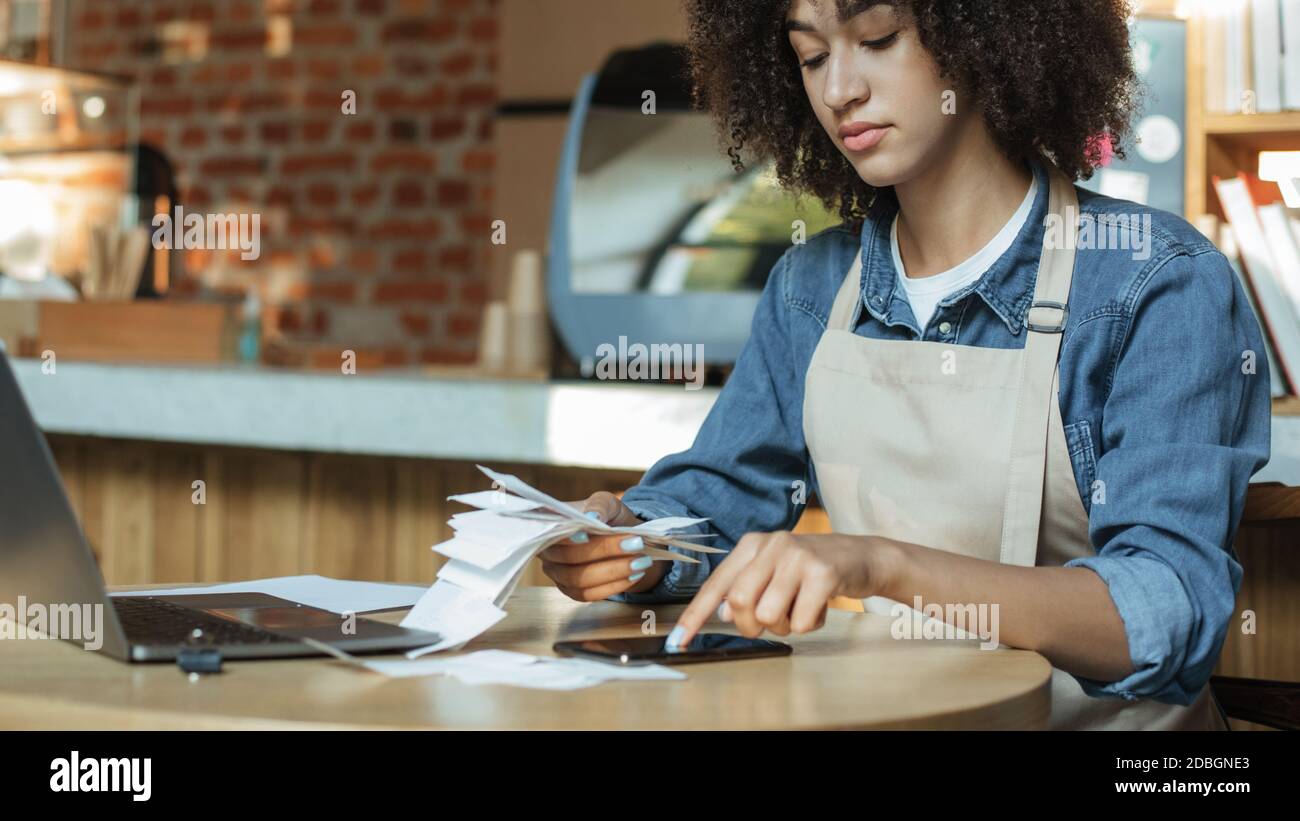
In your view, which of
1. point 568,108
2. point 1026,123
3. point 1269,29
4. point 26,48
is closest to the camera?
point 1026,123

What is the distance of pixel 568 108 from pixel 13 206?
143 cm

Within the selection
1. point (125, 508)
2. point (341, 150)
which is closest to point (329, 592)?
point (125, 508)

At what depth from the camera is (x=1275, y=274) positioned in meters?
1.71

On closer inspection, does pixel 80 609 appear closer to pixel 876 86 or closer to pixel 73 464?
pixel 876 86

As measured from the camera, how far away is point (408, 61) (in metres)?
4.14

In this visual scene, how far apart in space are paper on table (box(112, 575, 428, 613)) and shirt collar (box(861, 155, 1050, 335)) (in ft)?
1.54

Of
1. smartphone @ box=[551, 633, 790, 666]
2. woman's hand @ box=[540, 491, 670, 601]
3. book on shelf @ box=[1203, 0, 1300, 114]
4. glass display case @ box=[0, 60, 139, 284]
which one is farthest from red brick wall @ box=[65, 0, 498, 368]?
smartphone @ box=[551, 633, 790, 666]

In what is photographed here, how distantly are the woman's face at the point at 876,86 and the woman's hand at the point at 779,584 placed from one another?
41 centimetres

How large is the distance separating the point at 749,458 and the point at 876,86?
347 millimetres

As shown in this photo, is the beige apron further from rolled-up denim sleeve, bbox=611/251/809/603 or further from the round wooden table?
the round wooden table

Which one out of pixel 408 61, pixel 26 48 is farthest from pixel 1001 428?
pixel 408 61

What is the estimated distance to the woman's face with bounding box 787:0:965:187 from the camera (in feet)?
3.99
